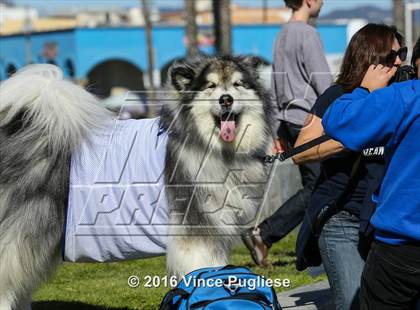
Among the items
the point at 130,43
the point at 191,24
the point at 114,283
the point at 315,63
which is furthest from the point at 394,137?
the point at 130,43

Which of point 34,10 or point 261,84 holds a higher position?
point 261,84

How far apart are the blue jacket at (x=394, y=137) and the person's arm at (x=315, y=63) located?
2760 millimetres

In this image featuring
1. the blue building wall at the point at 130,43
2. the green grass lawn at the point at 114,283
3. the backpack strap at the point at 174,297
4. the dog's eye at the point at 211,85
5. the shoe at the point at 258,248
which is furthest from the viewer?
the blue building wall at the point at 130,43

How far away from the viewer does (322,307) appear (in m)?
5.25

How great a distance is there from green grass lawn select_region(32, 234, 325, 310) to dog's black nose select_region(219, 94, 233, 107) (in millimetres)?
1699

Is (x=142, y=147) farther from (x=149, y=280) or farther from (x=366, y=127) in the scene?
(x=366, y=127)

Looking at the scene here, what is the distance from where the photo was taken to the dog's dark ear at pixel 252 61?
4973mm

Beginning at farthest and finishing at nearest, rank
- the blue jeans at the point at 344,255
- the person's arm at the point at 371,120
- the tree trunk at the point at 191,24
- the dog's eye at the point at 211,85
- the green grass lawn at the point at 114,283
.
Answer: the tree trunk at the point at 191,24
the green grass lawn at the point at 114,283
the dog's eye at the point at 211,85
the blue jeans at the point at 344,255
the person's arm at the point at 371,120

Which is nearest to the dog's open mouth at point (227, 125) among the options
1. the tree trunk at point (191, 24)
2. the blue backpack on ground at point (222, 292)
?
the blue backpack on ground at point (222, 292)

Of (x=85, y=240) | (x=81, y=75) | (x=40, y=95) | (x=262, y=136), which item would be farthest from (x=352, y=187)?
(x=81, y=75)

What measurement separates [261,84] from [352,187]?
1128mm

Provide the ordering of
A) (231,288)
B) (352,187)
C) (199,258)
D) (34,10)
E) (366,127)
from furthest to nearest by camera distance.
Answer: (34,10), (199,258), (352,187), (231,288), (366,127)

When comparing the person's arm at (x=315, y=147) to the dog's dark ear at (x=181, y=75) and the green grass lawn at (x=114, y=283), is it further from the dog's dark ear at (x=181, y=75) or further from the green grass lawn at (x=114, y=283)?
the green grass lawn at (x=114, y=283)

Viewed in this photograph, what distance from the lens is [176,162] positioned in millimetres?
4723
